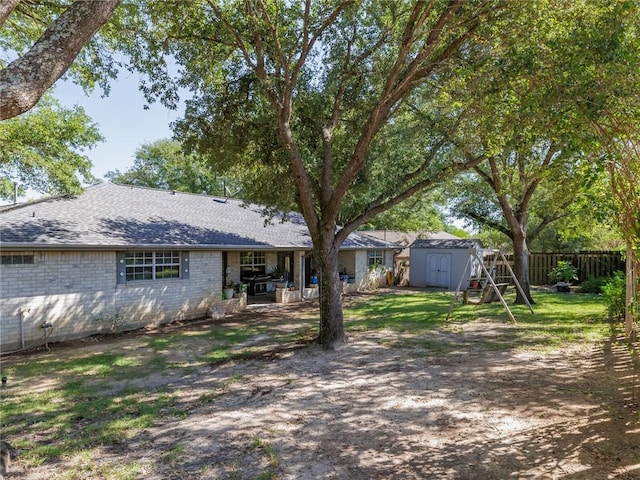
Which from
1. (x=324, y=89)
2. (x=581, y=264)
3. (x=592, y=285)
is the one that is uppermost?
(x=324, y=89)

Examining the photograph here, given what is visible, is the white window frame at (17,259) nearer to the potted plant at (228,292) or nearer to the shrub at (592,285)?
the potted plant at (228,292)

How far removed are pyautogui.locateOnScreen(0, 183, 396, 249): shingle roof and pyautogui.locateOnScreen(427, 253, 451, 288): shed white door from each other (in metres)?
5.54

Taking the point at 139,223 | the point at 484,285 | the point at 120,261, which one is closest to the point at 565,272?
the point at 484,285

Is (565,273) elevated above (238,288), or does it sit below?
above

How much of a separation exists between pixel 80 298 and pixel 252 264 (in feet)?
27.5

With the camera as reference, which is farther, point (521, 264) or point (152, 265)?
point (521, 264)

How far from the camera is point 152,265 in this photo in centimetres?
1300

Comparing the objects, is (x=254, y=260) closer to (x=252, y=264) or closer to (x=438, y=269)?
(x=252, y=264)

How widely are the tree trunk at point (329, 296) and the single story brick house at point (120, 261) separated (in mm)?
5431

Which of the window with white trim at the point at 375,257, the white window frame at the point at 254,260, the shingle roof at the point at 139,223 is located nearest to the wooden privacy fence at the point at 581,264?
the window with white trim at the point at 375,257

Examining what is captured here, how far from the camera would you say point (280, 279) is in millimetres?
19047

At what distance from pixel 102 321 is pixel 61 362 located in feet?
9.33

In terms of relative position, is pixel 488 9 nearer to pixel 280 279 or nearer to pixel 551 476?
pixel 551 476

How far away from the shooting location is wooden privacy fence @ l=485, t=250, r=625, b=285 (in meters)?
20.9
